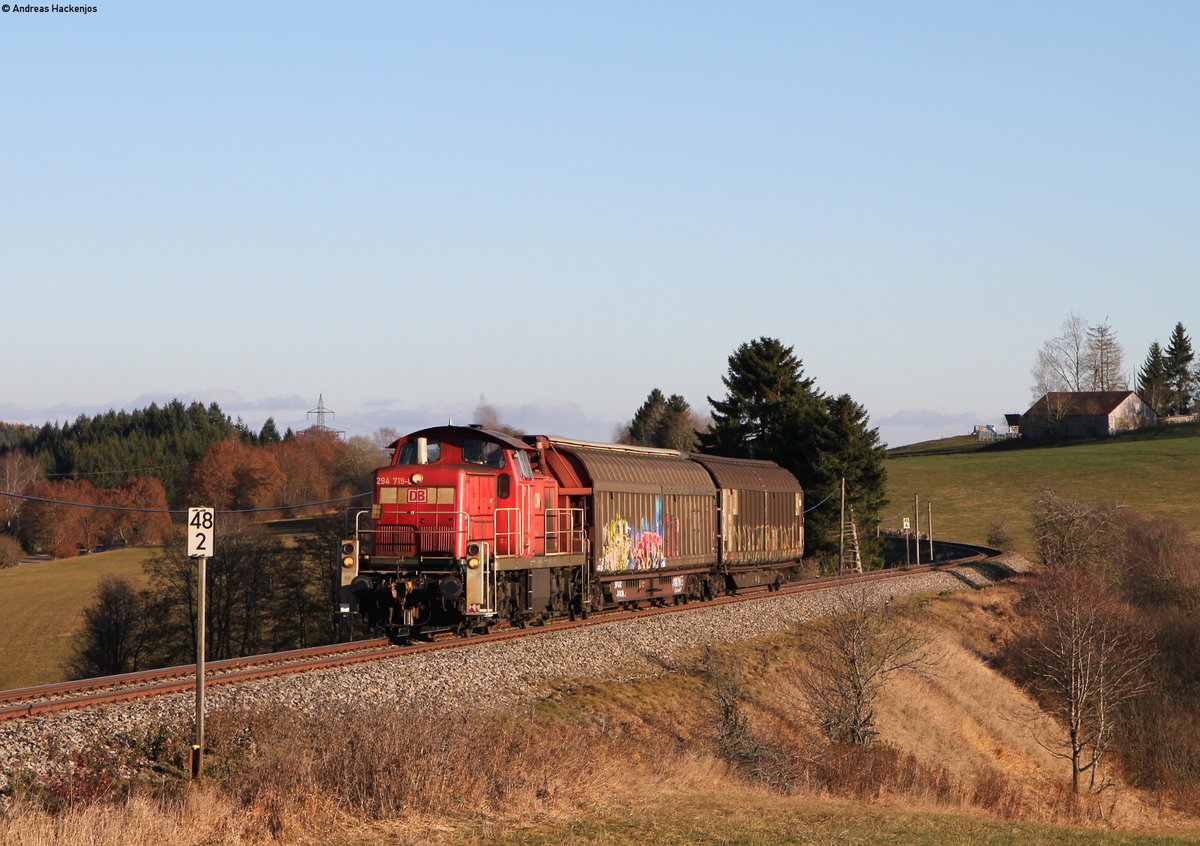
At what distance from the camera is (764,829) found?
44.6 ft

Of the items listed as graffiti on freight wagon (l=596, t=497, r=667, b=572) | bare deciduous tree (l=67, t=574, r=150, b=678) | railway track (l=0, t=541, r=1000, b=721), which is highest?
graffiti on freight wagon (l=596, t=497, r=667, b=572)

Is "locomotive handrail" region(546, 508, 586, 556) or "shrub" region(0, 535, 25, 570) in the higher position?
"locomotive handrail" region(546, 508, 586, 556)

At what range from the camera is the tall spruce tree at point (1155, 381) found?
509 ft

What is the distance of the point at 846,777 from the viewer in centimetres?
1997

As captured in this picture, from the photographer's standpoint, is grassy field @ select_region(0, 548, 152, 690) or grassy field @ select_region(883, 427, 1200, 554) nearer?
grassy field @ select_region(0, 548, 152, 690)

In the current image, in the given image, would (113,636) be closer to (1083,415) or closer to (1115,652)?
(1115,652)

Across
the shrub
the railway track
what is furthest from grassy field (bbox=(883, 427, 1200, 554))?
the shrub

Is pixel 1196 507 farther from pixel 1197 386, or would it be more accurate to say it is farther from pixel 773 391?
pixel 1197 386

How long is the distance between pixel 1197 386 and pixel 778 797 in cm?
15798

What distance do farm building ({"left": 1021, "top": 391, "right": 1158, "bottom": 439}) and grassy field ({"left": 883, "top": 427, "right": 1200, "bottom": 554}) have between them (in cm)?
580

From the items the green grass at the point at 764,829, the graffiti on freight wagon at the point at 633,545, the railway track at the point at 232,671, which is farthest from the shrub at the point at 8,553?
the green grass at the point at 764,829

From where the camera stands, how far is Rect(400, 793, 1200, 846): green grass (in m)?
12.3

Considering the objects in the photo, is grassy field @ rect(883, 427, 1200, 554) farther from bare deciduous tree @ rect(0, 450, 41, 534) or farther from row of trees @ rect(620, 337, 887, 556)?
bare deciduous tree @ rect(0, 450, 41, 534)

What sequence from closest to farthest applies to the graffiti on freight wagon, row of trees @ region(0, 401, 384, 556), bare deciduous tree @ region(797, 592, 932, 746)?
bare deciduous tree @ region(797, 592, 932, 746) → the graffiti on freight wagon → row of trees @ region(0, 401, 384, 556)
